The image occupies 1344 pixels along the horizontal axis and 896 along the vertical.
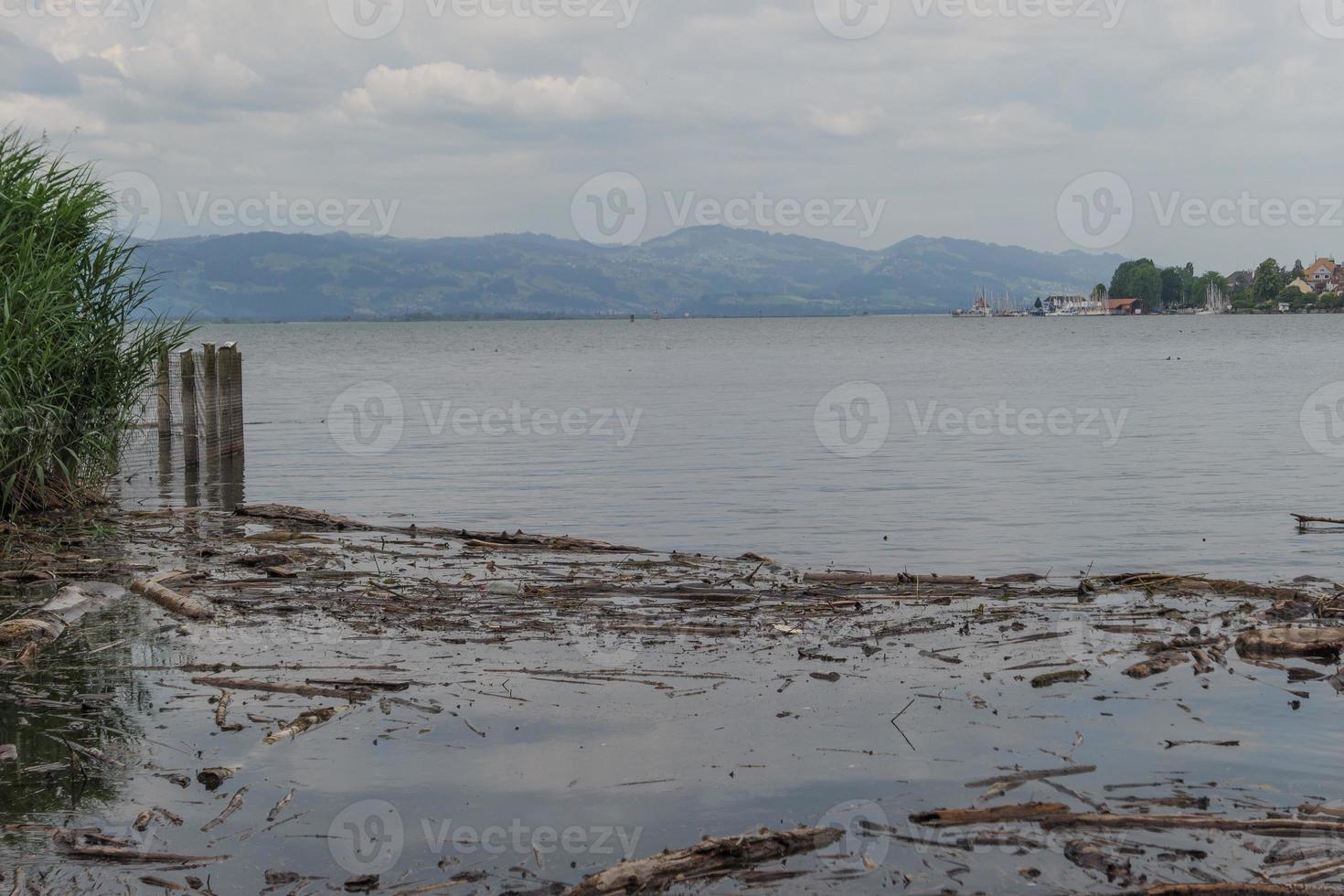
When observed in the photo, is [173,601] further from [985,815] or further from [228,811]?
[985,815]

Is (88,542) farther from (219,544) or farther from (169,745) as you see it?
(169,745)

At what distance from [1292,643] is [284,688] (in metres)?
8.60

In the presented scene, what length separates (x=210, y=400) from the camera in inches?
986

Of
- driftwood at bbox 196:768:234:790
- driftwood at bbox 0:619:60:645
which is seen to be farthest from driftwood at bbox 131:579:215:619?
driftwood at bbox 196:768:234:790

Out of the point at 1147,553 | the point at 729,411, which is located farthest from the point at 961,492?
the point at 729,411

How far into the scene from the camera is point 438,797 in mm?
7398

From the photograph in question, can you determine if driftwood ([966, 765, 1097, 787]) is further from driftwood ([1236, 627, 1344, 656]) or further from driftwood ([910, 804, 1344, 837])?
driftwood ([1236, 627, 1344, 656])

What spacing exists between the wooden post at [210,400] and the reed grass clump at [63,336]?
6639mm

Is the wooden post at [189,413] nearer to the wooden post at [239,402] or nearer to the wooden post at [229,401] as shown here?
the wooden post at [229,401]

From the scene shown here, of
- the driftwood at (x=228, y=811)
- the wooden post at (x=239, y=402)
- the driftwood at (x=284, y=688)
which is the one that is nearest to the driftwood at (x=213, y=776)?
the driftwood at (x=228, y=811)

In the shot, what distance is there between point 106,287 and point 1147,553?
15172 millimetres

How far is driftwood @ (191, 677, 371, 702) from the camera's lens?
9.11 meters

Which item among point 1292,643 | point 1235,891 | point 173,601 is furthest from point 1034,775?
point 173,601

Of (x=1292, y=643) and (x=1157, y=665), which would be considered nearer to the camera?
(x=1157, y=665)
